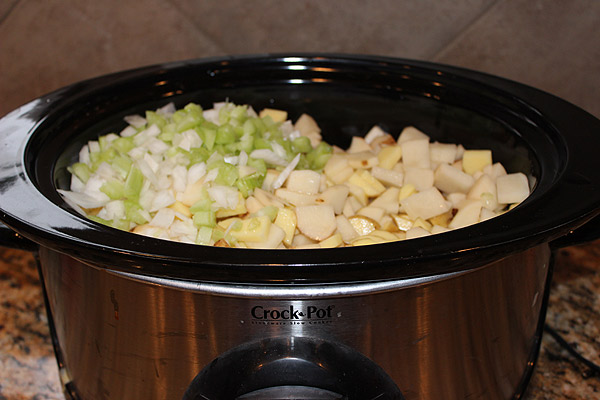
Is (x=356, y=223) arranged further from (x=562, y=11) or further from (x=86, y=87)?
(x=562, y=11)

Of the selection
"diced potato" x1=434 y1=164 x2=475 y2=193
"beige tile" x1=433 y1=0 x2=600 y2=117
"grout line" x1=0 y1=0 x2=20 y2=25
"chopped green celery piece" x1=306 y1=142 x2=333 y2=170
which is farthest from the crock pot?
"grout line" x1=0 y1=0 x2=20 y2=25

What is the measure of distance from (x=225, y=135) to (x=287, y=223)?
235 mm

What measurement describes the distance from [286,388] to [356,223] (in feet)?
0.94

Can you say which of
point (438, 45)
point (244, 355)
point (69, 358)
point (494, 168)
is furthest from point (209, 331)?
point (438, 45)

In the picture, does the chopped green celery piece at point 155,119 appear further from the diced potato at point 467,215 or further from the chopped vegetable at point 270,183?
the diced potato at point 467,215

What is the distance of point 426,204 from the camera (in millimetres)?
842

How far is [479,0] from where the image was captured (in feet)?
4.25

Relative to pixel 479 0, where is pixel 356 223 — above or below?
below

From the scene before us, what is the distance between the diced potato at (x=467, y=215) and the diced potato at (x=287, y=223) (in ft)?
0.70

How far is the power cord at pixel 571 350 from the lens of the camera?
92 centimetres

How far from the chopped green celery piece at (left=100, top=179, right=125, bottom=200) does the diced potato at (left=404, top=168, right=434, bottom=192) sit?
41cm

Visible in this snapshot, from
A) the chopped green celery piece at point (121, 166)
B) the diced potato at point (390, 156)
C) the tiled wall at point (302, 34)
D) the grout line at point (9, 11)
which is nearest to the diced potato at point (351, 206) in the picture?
the diced potato at point (390, 156)

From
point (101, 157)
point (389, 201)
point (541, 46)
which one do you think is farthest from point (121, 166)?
point (541, 46)

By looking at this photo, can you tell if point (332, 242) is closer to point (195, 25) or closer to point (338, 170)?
point (338, 170)
